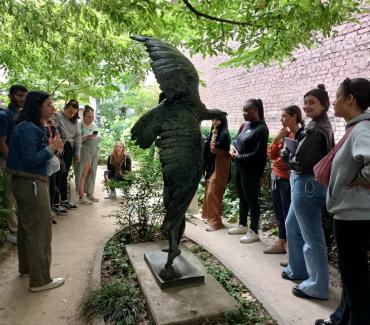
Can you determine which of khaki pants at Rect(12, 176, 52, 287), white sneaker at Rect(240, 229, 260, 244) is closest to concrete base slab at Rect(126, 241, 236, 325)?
khaki pants at Rect(12, 176, 52, 287)

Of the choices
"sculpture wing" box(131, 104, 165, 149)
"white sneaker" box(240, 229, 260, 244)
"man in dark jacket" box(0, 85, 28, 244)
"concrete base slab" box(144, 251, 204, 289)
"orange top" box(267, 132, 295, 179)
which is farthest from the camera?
"white sneaker" box(240, 229, 260, 244)

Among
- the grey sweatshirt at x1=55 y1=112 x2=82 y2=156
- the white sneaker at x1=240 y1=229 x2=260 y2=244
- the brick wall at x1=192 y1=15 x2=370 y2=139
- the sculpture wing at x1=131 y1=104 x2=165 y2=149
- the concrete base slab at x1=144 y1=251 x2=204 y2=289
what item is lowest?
the white sneaker at x1=240 y1=229 x2=260 y2=244

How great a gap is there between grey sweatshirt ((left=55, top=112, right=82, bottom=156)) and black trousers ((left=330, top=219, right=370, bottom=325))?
4972 mm

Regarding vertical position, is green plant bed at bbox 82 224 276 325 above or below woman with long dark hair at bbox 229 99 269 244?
below

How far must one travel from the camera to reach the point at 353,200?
213 cm

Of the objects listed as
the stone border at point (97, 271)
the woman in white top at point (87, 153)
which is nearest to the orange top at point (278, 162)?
the stone border at point (97, 271)

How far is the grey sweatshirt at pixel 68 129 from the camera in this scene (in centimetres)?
→ 593

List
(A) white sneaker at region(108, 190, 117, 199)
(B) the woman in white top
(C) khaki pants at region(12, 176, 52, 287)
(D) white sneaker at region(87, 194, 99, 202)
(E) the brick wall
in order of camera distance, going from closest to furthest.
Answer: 1. (C) khaki pants at region(12, 176, 52, 287)
2. (E) the brick wall
3. (B) the woman in white top
4. (D) white sneaker at region(87, 194, 99, 202)
5. (A) white sneaker at region(108, 190, 117, 199)

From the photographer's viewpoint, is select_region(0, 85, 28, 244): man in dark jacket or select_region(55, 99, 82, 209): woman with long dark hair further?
select_region(55, 99, 82, 209): woman with long dark hair

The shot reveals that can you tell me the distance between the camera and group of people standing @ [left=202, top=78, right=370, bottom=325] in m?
2.15

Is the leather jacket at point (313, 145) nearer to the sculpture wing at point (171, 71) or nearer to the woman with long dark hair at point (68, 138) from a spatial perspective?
the sculpture wing at point (171, 71)

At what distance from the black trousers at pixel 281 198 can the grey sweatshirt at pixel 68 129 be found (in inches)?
150

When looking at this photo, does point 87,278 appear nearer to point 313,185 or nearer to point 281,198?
point 281,198

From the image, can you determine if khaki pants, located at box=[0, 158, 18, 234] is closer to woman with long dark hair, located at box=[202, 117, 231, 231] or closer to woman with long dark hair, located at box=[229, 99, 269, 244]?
woman with long dark hair, located at box=[202, 117, 231, 231]
